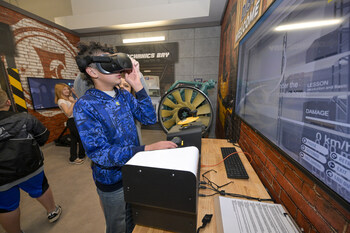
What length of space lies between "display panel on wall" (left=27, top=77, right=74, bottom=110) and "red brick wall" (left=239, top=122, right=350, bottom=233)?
4.57m

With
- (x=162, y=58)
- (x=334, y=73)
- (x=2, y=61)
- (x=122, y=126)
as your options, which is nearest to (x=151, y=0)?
(x=162, y=58)

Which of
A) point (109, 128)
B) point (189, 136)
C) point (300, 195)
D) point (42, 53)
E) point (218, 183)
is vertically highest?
point (42, 53)

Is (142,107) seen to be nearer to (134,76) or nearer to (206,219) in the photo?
(134,76)

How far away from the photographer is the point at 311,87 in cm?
55

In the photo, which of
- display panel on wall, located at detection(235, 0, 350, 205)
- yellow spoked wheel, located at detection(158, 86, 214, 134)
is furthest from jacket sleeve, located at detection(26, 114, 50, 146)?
display panel on wall, located at detection(235, 0, 350, 205)

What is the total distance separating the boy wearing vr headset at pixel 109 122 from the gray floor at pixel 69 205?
0.92m

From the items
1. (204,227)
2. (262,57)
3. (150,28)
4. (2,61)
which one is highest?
(150,28)

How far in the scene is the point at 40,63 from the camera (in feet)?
11.4

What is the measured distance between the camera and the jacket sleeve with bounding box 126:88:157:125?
1.04 metres

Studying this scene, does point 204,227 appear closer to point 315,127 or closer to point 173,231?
point 173,231

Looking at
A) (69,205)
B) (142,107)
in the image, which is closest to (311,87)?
(142,107)

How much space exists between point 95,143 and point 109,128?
0.14 meters

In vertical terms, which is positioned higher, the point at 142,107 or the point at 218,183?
the point at 142,107

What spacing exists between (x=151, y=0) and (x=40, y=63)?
3.25 metres
